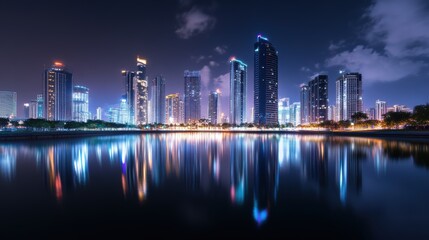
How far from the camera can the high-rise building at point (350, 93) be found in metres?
181

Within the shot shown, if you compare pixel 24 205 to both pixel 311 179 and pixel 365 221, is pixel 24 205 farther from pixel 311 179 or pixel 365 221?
pixel 311 179

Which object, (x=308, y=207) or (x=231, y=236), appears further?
(x=308, y=207)

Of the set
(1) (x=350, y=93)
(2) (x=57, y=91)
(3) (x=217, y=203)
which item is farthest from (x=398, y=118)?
(2) (x=57, y=91)

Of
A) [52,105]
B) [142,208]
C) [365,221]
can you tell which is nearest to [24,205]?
[142,208]

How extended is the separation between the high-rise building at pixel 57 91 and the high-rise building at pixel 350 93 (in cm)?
22856

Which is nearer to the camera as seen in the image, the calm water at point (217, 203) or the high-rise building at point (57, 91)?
the calm water at point (217, 203)

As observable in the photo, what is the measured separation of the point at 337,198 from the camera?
403 inches

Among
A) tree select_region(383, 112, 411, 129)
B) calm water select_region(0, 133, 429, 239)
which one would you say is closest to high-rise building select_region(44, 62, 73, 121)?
calm water select_region(0, 133, 429, 239)

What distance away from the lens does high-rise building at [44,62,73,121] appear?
184250 mm

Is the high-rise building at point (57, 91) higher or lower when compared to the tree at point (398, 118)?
higher

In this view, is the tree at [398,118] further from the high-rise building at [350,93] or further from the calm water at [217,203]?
the high-rise building at [350,93]

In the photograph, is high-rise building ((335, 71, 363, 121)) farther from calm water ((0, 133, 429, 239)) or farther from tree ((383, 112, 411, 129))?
calm water ((0, 133, 429, 239))

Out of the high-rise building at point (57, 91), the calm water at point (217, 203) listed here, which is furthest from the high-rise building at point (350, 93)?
the high-rise building at point (57, 91)

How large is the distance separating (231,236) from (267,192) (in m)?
4.81
